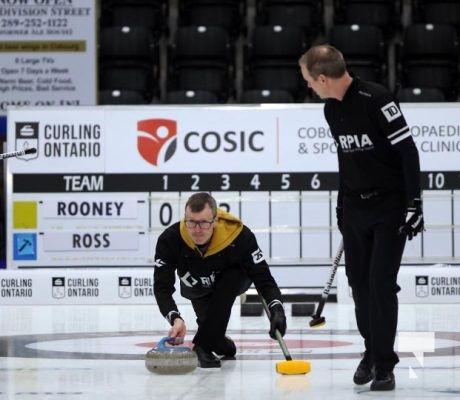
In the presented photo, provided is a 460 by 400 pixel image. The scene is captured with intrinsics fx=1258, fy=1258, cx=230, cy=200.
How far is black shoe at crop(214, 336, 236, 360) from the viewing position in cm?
642

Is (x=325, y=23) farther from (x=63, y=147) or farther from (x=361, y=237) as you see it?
(x=361, y=237)

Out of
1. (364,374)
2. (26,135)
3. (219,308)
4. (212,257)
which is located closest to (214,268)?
(212,257)

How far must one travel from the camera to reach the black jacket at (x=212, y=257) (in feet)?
19.7

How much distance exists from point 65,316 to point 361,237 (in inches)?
207

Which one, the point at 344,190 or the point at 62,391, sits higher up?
the point at 344,190

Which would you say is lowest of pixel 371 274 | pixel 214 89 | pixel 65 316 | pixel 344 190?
pixel 65 316

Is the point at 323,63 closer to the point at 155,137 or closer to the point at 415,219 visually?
the point at 415,219

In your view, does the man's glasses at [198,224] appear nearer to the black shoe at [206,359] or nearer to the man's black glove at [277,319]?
the man's black glove at [277,319]

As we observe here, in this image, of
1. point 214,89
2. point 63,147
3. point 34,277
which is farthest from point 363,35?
point 34,277

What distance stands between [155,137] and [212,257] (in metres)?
6.08

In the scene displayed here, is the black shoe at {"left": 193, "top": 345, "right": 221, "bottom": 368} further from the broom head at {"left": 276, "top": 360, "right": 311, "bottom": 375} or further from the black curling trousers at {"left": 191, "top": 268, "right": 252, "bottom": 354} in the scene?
the broom head at {"left": 276, "top": 360, "right": 311, "bottom": 375}

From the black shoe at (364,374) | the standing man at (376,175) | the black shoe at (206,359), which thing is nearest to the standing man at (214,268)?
the black shoe at (206,359)

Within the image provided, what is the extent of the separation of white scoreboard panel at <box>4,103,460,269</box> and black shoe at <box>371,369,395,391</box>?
6.90 m

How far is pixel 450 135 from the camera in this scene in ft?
39.2
